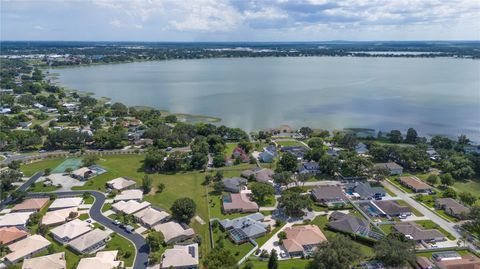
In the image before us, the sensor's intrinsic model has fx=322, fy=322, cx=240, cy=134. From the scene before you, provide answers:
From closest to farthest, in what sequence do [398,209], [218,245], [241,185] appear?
[218,245] < [398,209] < [241,185]

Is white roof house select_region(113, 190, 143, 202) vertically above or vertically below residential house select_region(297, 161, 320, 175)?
below

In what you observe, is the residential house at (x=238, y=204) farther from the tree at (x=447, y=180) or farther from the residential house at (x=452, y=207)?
the tree at (x=447, y=180)

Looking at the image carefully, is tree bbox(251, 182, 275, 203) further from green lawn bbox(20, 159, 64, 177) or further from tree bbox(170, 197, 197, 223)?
green lawn bbox(20, 159, 64, 177)

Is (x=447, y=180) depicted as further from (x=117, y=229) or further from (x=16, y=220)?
(x=16, y=220)

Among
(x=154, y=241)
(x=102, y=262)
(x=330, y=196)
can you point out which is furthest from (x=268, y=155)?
(x=102, y=262)

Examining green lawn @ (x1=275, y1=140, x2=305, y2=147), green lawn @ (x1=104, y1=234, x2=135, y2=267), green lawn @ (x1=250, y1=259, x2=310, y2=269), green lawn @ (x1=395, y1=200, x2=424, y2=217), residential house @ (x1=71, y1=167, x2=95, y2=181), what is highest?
green lawn @ (x1=275, y1=140, x2=305, y2=147)

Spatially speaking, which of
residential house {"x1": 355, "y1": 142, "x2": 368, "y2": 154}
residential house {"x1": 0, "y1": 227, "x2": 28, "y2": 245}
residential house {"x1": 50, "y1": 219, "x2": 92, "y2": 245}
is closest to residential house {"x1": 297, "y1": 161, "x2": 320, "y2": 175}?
residential house {"x1": 355, "y1": 142, "x2": 368, "y2": 154}

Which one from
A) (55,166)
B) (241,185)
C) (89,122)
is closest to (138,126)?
(89,122)

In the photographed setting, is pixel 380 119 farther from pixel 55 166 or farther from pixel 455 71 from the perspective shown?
pixel 455 71
